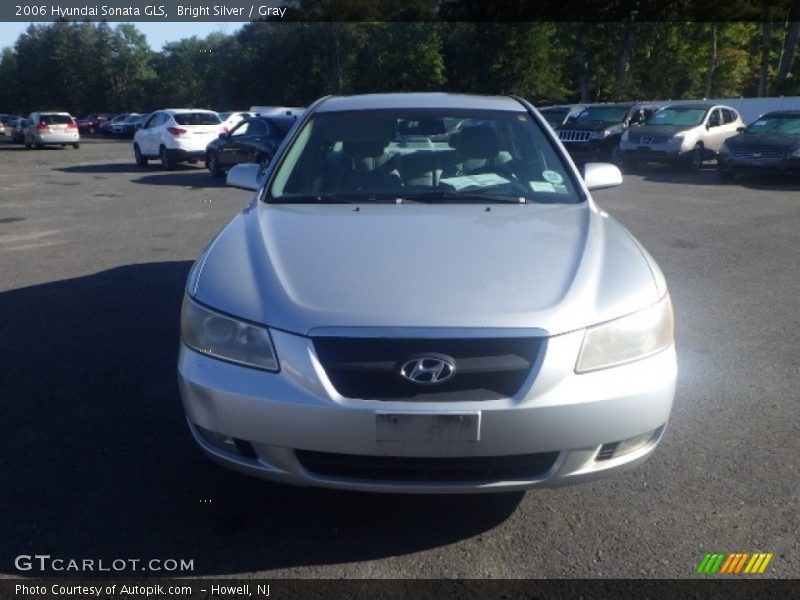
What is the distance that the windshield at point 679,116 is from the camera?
19891 mm

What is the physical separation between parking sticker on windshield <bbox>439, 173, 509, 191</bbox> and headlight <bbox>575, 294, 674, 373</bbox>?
1485 mm

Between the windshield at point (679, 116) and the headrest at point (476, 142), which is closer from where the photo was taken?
the headrest at point (476, 142)

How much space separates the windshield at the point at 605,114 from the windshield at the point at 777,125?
5863 mm

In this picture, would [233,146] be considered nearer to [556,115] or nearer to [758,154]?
[758,154]

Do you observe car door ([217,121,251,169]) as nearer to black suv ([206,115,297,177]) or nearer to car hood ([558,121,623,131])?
black suv ([206,115,297,177])

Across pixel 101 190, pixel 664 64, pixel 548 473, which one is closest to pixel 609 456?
pixel 548 473

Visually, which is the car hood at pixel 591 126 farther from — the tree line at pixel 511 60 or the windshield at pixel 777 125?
the tree line at pixel 511 60

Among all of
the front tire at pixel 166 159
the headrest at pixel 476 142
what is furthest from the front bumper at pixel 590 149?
the headrest at pixel 476 142

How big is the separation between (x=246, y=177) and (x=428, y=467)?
8.98 ft

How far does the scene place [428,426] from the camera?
2.71m

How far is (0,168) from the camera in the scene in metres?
24.1

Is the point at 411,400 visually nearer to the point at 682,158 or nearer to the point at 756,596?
the point at 756,596

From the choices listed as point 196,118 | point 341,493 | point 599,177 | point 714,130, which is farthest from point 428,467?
point 196,118

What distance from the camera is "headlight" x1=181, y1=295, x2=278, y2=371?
2.89 metres
